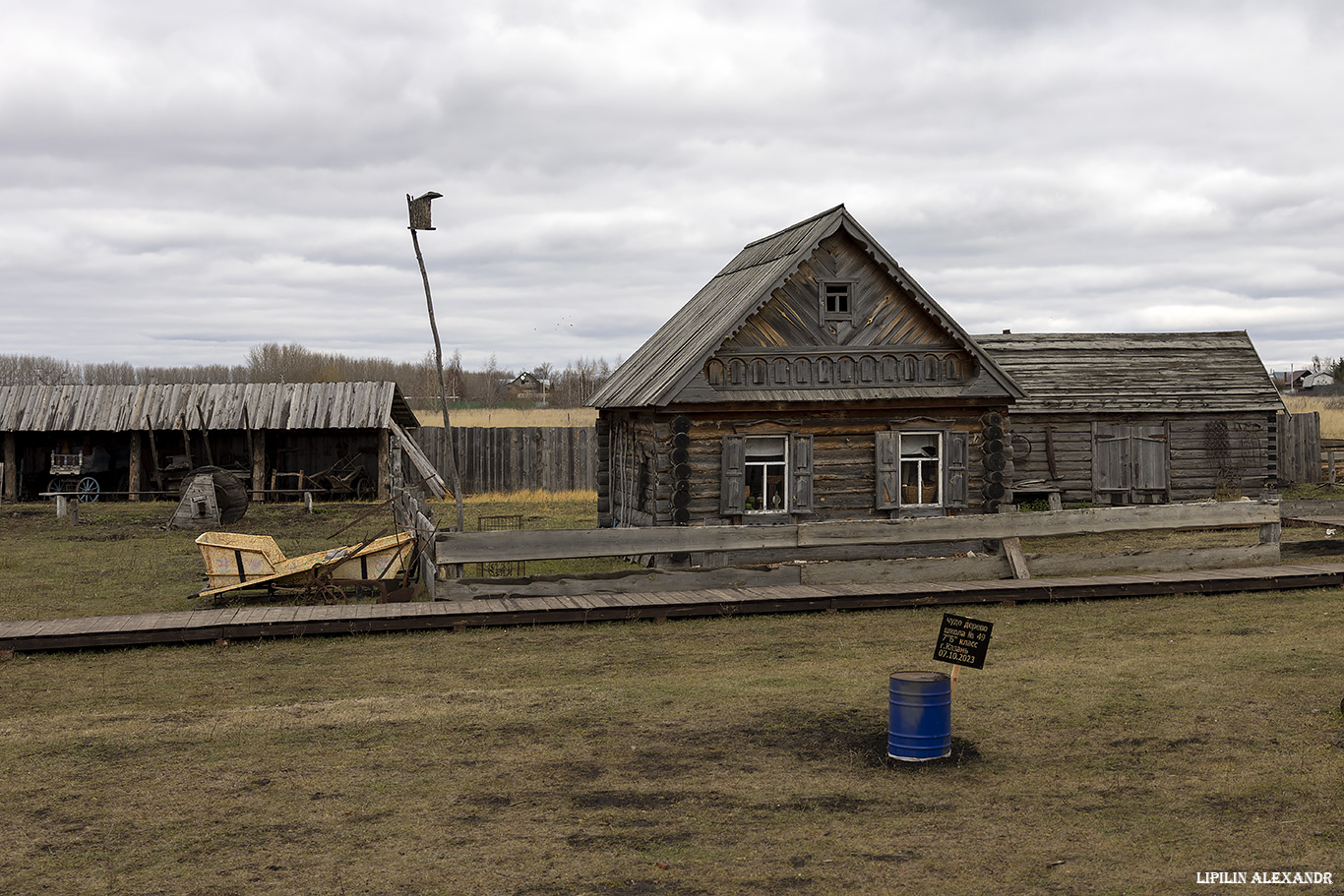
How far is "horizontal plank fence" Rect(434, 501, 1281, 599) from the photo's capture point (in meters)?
14.2

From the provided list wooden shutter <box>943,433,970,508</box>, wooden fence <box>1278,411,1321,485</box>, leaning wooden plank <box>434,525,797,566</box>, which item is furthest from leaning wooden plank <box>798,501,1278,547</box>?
wooden fence <box>1278,411,1321,485</box>

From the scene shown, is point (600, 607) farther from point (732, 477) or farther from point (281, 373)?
point (281, 373)

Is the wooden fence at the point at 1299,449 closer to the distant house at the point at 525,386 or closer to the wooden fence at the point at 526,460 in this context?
the wooden fence at the point at 526,460

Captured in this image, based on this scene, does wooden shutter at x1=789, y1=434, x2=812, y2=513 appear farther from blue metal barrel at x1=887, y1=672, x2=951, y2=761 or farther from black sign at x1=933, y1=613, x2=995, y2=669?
blue metal barrel at x1=887, y1=672, x2=951, y2=761

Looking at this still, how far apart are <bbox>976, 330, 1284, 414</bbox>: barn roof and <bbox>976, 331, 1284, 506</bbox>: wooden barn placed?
35 mm

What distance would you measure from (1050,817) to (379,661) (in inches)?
282

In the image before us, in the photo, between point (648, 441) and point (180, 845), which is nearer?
point (180, 845)

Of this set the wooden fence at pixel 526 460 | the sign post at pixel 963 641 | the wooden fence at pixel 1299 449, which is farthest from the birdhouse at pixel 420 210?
the wooden fence at pixel 1299 449

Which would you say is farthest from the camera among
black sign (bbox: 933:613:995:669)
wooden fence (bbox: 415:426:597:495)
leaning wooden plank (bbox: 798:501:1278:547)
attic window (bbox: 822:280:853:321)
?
wooden fence (bbox: 415:426:597:495)

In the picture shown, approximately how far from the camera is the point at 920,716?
7.70 m

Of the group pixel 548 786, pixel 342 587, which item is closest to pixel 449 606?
pixel 342 587

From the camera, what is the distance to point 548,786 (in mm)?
7453

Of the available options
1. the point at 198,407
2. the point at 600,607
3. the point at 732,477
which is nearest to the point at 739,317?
the point at 732,477

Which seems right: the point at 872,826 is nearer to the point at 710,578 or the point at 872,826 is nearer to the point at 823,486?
the point at 710,578
